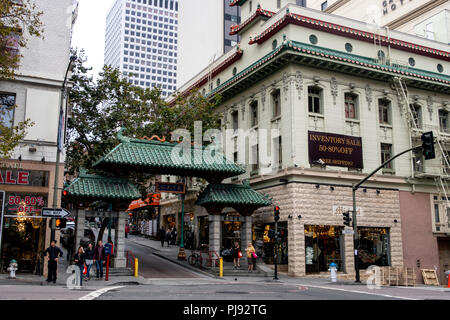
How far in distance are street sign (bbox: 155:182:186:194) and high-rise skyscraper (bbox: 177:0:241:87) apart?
31883 millimetres

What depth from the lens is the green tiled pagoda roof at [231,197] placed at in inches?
1033

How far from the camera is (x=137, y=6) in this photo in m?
183

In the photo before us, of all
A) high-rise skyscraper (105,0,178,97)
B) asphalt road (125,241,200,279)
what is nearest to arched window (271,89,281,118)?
asphalt road (125,241,200,279)

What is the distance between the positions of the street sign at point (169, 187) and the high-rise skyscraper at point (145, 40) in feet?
497

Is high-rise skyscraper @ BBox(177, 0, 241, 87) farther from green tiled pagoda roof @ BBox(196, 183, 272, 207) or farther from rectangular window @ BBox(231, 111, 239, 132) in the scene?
green tiled pagoda roof @ BBox(196, 183, 272, 207)

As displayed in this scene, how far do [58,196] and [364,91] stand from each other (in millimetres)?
21788

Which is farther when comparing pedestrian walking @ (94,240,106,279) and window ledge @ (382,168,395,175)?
window ledge @ (382,168,395,175)

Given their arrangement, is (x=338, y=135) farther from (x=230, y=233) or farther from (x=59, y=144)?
(x=59, y=144)

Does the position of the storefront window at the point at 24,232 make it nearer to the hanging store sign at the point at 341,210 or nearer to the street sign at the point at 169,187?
the street sign at the point at 169,187

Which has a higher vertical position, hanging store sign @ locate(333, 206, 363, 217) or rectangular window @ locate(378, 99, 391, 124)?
rectangular window @ locate(378, 99, 391, 124)

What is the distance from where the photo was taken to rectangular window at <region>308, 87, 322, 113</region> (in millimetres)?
29859

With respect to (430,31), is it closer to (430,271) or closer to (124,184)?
(430,271)

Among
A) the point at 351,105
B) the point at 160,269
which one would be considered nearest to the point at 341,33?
the point at 351,105

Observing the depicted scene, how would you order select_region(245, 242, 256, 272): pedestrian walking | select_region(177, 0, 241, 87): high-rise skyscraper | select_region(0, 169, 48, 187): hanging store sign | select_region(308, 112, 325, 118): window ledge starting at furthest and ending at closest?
select_region(177, 0, 241, 87): high-rise skyscraper, select_region(308, 112, 325, 118): window ledge, select_region(245, 242, 256, 272): pedestrian walking, select_region(0, 169, 48, 187): hanging store sign
